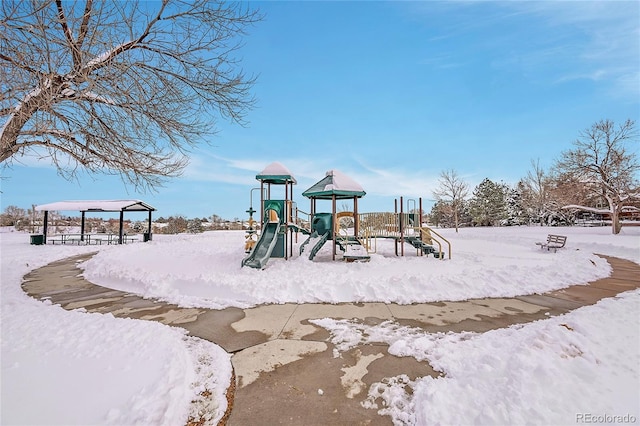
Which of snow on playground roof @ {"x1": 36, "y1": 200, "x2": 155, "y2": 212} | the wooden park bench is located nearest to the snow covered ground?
the wooden park bench

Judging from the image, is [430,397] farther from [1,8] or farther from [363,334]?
[1,8]

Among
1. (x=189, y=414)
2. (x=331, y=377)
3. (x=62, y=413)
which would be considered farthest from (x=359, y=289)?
(x=62, y=413)

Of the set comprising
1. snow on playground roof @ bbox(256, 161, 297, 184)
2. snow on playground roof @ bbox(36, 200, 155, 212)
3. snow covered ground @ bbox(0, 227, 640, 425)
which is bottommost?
snow covered ground @ bbox(0, 227, 640, 425)

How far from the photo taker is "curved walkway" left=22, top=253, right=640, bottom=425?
2.71 metres

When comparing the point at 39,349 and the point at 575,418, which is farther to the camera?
the point at 39,349

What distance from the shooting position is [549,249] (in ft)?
53.5

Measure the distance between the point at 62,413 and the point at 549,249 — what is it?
20824mm

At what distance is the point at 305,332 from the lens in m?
4.43

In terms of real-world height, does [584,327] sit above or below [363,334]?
above

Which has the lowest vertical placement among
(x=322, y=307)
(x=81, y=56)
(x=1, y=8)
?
(x=322, y=307)
